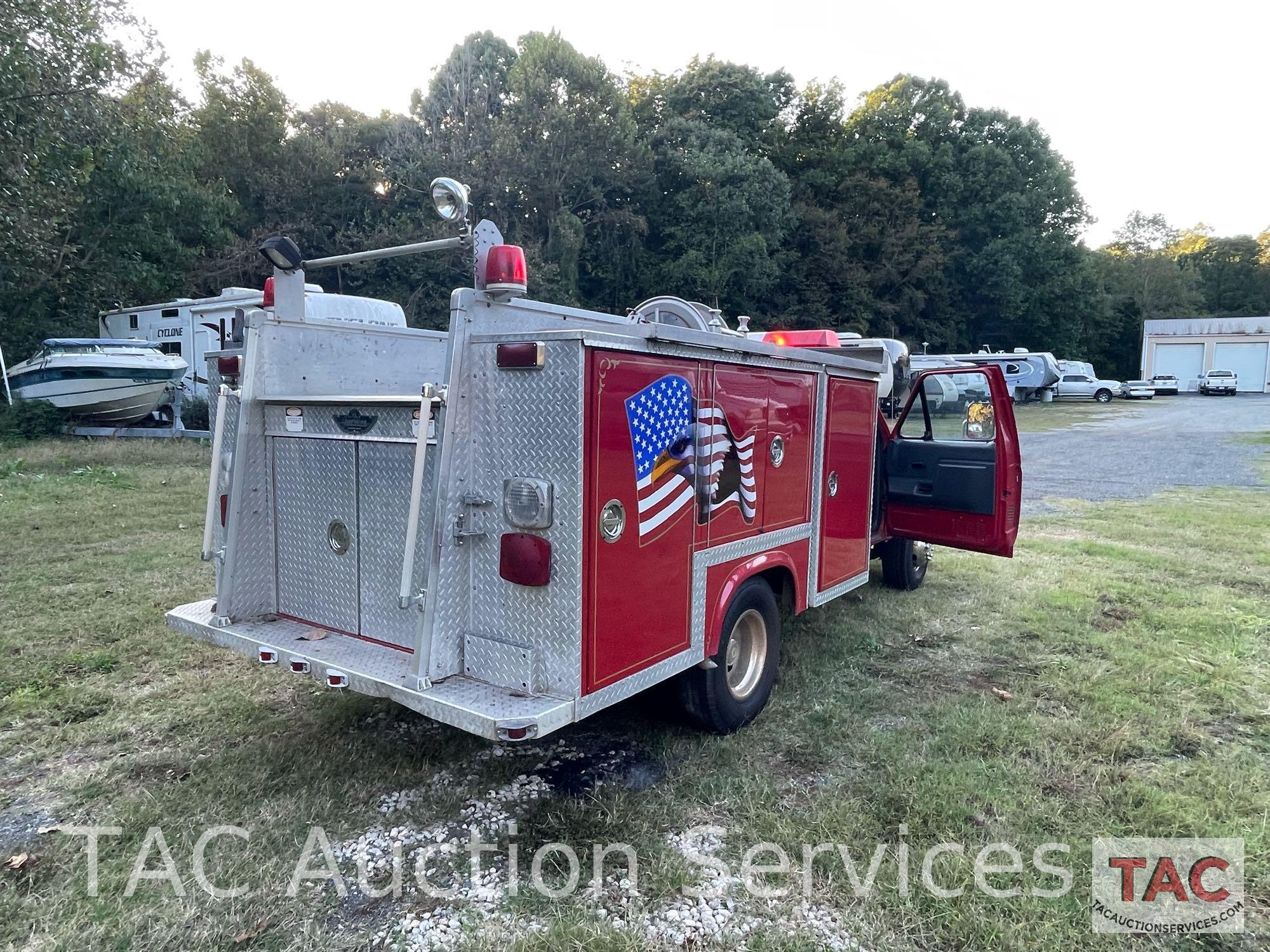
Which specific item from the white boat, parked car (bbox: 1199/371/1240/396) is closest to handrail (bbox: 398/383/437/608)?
the white boat

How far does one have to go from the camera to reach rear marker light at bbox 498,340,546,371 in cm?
295

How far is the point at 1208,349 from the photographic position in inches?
2085

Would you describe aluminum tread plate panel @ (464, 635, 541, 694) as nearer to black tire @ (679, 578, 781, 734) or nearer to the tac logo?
black tire @ (679, 578, 781, 734)

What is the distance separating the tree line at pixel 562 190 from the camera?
46.2 ft

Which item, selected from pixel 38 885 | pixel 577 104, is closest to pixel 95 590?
pixel 38 885

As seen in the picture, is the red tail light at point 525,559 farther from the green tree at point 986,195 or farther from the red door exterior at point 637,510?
the green tree at point 986,195

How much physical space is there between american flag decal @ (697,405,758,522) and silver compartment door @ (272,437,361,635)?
60.6 inches

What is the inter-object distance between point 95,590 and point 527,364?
5.16m

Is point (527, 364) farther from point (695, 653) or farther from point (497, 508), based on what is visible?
point (695, 653)

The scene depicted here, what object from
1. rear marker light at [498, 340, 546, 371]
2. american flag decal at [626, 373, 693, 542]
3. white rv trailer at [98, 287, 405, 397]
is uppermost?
white rv trailer at [98, 287, 405, 397]

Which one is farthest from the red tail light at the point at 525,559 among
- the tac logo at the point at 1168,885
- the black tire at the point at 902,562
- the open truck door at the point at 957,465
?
the black tire at the point at 902,562

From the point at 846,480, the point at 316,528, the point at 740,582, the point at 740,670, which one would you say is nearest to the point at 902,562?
the point at 846,480

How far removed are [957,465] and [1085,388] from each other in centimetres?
4002

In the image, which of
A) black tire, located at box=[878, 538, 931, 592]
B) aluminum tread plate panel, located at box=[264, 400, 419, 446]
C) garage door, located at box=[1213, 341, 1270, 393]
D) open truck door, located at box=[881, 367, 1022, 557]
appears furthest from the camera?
garage door, located at box=[1213, 341, 1270, 393]
